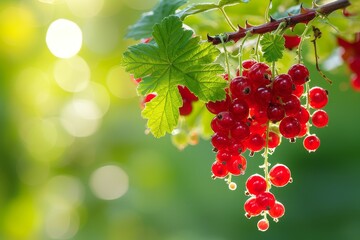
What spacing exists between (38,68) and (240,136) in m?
4.00

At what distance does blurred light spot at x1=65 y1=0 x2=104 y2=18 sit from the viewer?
5.15 m

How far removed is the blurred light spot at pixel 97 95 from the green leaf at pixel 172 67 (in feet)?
12.8

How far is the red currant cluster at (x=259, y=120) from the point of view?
0.84m

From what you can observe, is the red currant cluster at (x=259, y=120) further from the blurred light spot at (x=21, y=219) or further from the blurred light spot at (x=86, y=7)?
the blurred light spot at (x=86, y=7)


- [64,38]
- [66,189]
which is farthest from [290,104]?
[64,38]

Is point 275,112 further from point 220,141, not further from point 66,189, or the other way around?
point 66,189

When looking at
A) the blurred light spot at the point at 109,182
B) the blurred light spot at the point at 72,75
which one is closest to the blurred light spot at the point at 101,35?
the blurred light spot at the point at 72,75

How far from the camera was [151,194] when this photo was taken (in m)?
4.79

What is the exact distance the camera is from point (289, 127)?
34.1 inches

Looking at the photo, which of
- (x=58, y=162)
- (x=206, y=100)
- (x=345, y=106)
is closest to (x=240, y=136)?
(x=206, y=100)

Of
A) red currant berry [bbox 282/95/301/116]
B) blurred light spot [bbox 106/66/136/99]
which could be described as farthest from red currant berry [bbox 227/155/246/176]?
blurred light spot [bbox 106/66/136/99]

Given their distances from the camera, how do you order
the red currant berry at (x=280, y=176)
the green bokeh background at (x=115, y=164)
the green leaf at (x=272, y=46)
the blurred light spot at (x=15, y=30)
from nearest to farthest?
the green leaf at (x=272, y=46), the red currant berry at (x=280, y=176), the green bokeh background at (x=115, y=164), the blurred light spot at (x=15, y=30)

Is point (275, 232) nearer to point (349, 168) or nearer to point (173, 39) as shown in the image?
point (349, 168)

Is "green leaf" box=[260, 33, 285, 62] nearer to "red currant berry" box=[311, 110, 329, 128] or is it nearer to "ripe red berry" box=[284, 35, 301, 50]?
"red currant berry" box=[311, 110, 329, 128]
